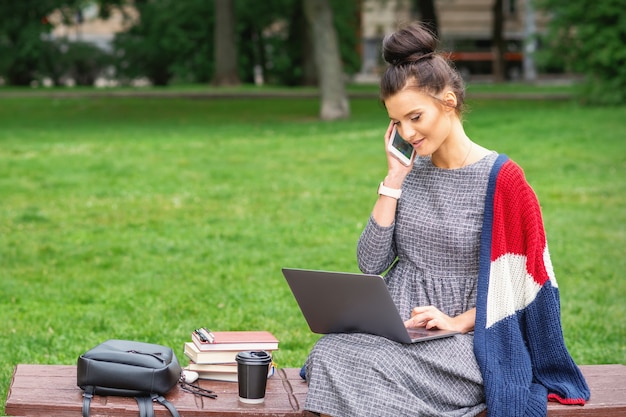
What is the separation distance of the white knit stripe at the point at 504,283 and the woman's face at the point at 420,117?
0.51 m

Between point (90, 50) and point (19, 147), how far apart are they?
74.9 ft

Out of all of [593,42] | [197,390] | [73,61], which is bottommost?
[73,61]

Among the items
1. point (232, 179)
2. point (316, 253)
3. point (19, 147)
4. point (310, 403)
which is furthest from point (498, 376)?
point (19, 147)

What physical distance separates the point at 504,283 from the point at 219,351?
1151mm

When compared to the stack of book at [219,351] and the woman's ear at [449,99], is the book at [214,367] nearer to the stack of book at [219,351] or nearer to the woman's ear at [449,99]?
the stack of book at [219,351]

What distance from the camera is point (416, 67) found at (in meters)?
4.15

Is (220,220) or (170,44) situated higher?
(220,220)

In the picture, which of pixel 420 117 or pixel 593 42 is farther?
pixel 593 42

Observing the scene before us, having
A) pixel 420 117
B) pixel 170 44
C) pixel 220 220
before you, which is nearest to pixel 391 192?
pixel 420 117

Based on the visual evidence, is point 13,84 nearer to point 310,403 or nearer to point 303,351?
point 303,351

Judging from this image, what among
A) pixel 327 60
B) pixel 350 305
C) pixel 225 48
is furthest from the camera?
pixel 225 48

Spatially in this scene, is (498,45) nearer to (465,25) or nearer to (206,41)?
(465,25)

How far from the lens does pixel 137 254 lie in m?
9.64

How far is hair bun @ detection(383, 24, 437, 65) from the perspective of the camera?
4.17 meters
